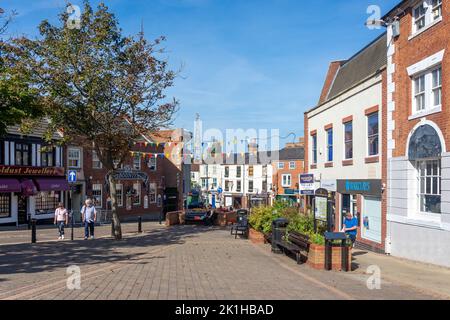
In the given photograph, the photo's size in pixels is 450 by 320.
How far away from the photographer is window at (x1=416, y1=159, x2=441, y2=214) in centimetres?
1447

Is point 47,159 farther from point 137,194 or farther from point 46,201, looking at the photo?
point 137,194

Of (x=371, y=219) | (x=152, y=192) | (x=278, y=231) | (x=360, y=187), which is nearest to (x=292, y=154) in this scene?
(x=152, y=192)

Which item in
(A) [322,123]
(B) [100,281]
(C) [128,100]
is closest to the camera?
(B) [100,281]

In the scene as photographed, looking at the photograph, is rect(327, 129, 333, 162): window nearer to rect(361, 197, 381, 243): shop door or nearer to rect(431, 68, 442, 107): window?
rect(361, 197, 381, 243): shop door

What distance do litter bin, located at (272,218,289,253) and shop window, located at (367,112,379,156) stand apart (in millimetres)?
5347

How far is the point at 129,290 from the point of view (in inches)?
333

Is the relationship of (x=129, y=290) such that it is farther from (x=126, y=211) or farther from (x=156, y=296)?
(x=126, y=211)

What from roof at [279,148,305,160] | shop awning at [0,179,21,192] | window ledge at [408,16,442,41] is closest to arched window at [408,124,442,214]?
window ledge at [408,16,442,41]

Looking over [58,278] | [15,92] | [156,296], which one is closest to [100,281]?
→ [58,278]

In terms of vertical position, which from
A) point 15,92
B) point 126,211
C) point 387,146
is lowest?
point 126,211

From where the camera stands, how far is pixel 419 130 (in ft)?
49.3

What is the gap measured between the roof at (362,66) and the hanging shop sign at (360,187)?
13.6ft

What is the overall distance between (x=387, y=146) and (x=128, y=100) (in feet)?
33.2

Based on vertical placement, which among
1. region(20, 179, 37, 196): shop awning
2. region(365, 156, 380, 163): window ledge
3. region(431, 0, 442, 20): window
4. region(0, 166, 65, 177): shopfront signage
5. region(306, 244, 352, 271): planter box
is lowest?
region(306, 244, 352, 271): planter box
